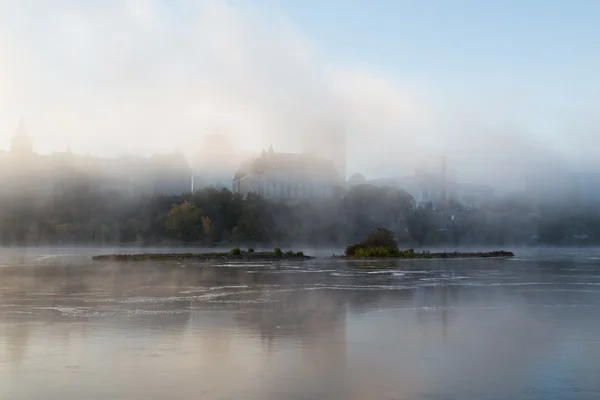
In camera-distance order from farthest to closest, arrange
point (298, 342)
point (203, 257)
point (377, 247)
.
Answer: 1. point (377, 247)
2. point (203, 257)
3. point (298, 342)

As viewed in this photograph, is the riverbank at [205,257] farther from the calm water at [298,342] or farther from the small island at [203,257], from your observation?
the calm water at [298,342]

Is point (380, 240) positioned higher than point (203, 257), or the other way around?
point (380, 240)

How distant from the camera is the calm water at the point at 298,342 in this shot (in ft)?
32.4

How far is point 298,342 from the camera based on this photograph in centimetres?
1336

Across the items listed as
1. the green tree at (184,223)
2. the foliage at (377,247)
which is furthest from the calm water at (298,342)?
the green tree at (184,223)

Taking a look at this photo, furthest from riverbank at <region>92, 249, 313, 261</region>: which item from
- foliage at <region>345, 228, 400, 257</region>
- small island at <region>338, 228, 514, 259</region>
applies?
foliage at <region>345, 228, 400, 257</region>

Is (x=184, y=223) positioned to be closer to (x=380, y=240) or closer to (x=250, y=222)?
(x=250, y=222)

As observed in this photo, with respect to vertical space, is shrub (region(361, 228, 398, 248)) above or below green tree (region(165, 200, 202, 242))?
below

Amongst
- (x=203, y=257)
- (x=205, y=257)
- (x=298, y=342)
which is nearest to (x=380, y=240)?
(x=205, y=257)

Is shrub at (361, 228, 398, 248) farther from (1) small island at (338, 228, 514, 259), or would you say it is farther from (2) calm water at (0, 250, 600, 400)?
(2) calm water at (0, 250, 600, 400)

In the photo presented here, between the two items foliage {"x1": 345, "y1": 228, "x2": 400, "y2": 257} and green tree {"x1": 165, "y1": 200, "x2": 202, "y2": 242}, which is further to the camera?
green tree {"x1": 165, "y1": 200, "x2": 202, "y2": 242}

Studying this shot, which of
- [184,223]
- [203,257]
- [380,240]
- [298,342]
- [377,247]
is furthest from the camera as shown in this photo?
[184,223]

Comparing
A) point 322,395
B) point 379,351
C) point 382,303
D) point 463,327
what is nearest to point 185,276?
point 382,303

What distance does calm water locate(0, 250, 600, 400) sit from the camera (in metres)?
9.88
